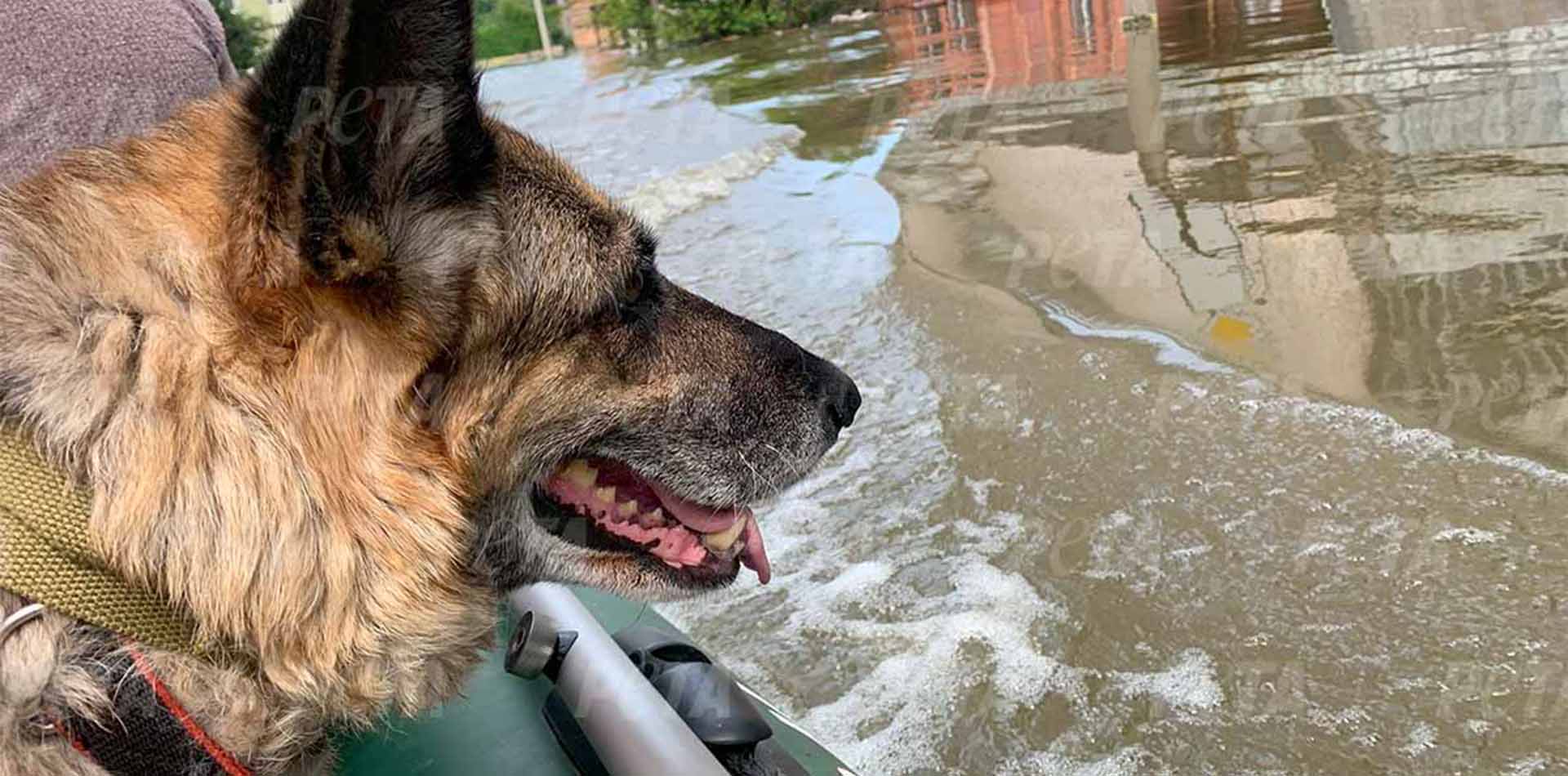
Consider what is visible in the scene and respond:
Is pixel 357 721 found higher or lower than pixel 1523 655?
higher

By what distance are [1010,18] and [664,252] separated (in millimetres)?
13870

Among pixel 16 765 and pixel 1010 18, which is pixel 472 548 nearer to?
pixel 16 765

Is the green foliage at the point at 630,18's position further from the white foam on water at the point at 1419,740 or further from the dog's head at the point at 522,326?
the white foam on water at the point at 1419,740

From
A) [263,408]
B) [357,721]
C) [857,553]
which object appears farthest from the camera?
[857,553]

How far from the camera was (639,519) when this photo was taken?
2.08m

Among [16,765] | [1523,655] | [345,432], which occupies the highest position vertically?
[345,432]

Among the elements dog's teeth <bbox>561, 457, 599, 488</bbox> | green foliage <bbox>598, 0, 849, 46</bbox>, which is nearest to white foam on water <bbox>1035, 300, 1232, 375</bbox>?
dog's teeth <bbox>561, 457, 599, 488</bbox>

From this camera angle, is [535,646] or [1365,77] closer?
[535,646]

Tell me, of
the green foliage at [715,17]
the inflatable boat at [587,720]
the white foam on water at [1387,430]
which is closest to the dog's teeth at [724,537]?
the inflatable boat at [587,720]

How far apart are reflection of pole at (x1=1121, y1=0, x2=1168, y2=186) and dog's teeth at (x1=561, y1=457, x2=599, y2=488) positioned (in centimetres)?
593

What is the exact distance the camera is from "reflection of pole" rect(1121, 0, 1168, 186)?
7500 mm

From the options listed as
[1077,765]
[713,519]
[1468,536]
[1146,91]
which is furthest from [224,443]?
[1146,91]

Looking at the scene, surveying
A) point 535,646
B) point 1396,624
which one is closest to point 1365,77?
point 1396,624

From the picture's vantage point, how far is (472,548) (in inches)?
67.9
